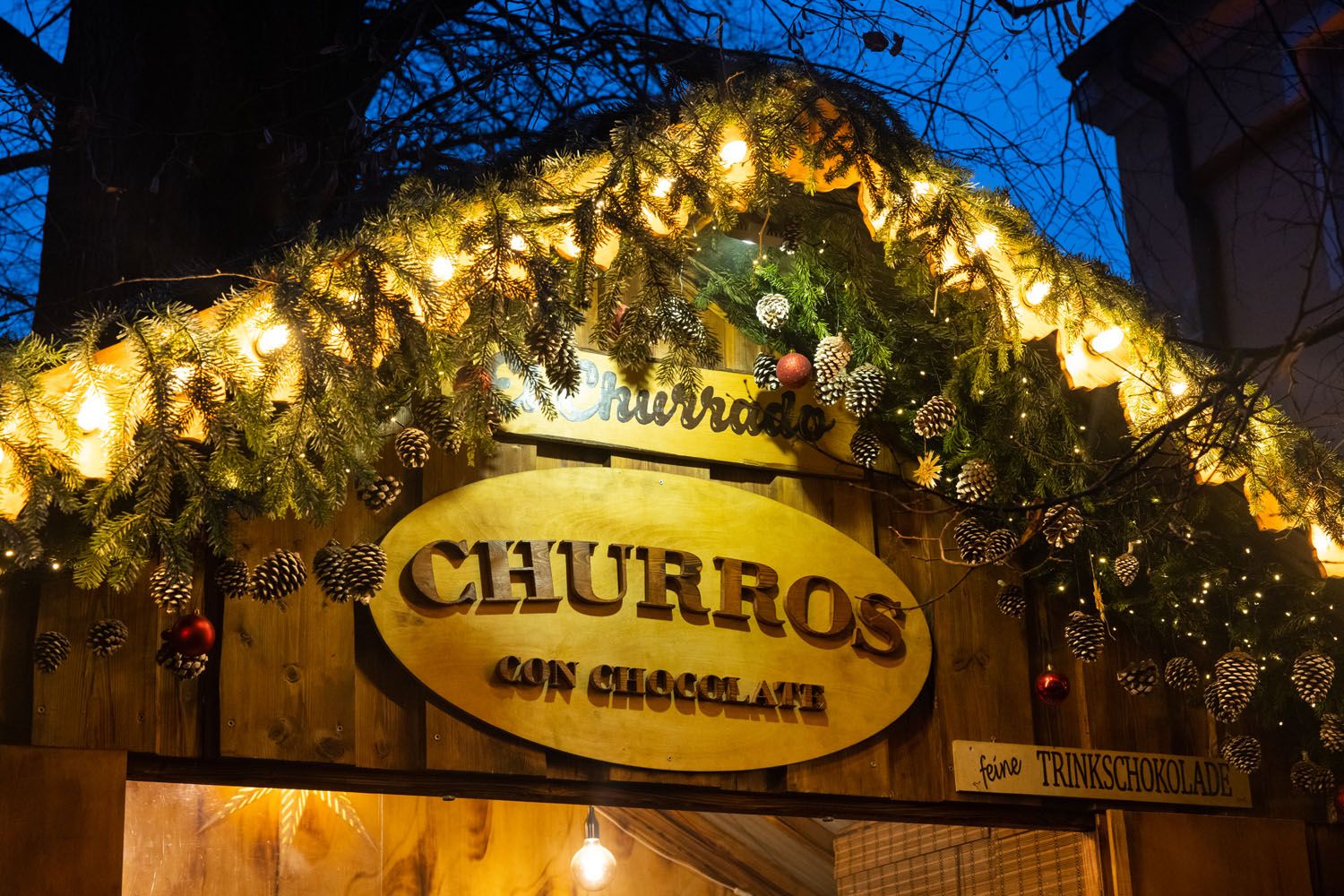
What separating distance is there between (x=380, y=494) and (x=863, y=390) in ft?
4.85

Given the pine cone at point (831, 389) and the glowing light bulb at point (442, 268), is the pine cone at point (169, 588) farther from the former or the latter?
the pine cone at point (831, 389)

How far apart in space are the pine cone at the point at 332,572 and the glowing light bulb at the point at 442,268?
657 millimetres

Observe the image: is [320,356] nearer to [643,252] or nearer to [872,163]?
[643,252]

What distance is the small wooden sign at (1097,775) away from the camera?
4195 mm

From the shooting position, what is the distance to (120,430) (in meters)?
2.96

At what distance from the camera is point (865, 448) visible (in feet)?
13.9

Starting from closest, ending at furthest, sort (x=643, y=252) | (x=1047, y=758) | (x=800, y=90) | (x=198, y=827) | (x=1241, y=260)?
(x=643, y=252) → (x=800, y=90) → (x=1047, y=758) → (x=198, y=827) → (x=1241, y=260)

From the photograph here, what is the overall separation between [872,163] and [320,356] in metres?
1.56

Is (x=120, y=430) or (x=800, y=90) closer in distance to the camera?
(x=120, y=430)

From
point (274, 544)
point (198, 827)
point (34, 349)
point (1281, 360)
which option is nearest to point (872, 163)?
point (1281, 360)

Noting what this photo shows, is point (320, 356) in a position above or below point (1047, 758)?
above

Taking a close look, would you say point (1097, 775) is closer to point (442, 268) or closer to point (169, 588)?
point (442, 268)

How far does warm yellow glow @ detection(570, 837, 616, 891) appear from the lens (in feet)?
17.4

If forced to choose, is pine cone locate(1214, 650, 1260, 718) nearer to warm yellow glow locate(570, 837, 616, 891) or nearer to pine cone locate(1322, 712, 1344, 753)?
pine cone locate(1322, 712, 1344, 753)
